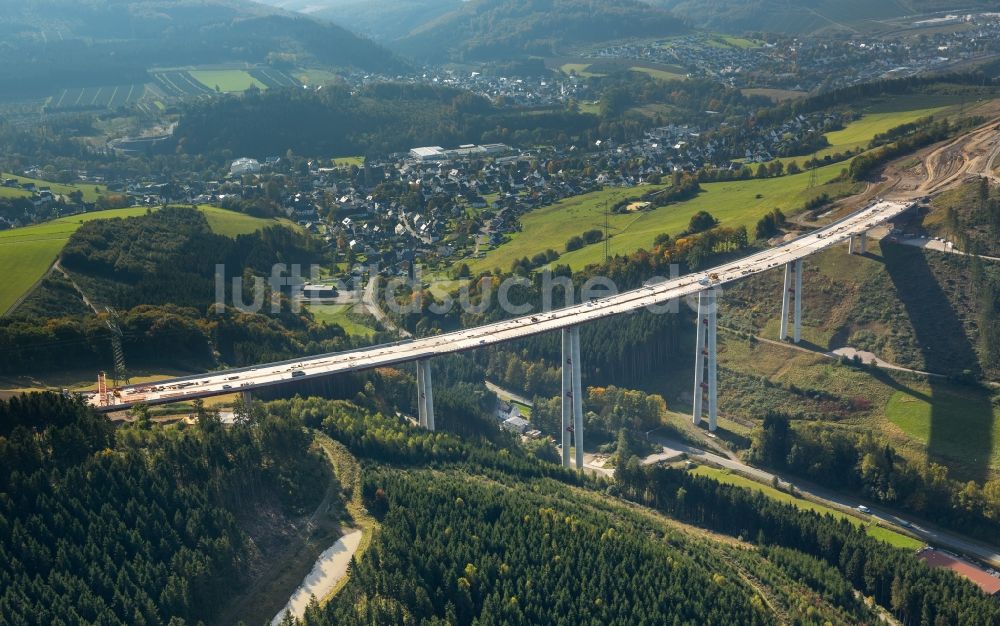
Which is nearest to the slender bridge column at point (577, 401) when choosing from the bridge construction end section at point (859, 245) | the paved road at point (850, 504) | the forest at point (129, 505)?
the paved road at point (850, 504)

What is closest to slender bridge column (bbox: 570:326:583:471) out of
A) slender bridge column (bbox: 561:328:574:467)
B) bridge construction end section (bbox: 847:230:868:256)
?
slender bridge column (bbox: 561:328:574:467)

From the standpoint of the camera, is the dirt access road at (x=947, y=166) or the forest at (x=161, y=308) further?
the dirt access road at (x=947, y=166)

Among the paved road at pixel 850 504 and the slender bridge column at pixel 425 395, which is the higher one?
the slender bridge column at pixel 425 395

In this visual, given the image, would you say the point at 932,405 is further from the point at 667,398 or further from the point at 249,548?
the point at 249,548

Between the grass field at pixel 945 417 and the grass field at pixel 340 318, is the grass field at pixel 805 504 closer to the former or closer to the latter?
the grass field at pixel 945 417

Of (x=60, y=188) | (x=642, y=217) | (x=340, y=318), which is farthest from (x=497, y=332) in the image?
(x=60, y=188)

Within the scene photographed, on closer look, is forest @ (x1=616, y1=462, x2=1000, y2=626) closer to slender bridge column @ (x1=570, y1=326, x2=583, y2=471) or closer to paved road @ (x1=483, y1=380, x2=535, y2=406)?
slender bridge column @ (x1=570, y1=326, x2=583, y2=471)
